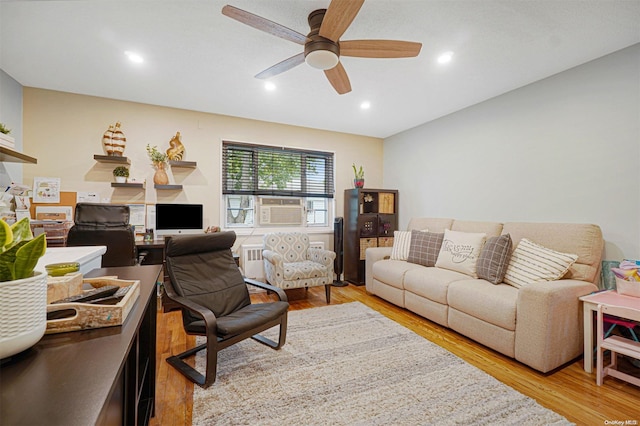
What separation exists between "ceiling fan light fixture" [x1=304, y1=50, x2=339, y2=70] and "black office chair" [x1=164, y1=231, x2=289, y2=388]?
65.3 inches

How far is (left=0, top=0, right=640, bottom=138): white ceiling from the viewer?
1.94 meters

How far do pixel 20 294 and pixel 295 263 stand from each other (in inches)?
132

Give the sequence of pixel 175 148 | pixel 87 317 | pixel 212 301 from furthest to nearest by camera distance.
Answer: pixel 175 148, pixel 212 301, pixel 87 317

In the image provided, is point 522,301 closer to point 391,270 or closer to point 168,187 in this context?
point 391,270

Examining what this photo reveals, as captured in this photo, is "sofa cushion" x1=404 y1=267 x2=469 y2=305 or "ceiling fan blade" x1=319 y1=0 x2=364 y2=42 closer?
"ceiling fan blade" x1=319 y1=0 x2=364 y2=42

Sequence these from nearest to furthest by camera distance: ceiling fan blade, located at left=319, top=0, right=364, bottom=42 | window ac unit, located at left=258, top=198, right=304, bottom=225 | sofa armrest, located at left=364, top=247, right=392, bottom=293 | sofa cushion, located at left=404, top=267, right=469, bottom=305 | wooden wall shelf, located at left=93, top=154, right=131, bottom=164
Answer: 1. ceiling fan blade, located at left=319, top=0, right=364, bottom=42
2. sofa cushion, located at left=404, top=267, right=469, bottom=305
3. wooden wall shelf, located at left=93, top=154, right=131, bottom=164
4. sofa armrest, located at left=364, top=247, right=392, bottom=293
5. window ac unit, located at left=258, top=198, right=304, bottom=225

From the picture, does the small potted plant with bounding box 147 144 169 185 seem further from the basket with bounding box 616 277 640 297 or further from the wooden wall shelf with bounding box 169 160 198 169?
the basket with bounding box 616 277 640 297

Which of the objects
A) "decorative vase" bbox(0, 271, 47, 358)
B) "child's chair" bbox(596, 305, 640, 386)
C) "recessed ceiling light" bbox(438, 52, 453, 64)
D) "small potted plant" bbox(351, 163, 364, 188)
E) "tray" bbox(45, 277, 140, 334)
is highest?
"recessed ceiling light" bbox(438, 52, 453, 64)

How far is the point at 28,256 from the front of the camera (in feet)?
2.22

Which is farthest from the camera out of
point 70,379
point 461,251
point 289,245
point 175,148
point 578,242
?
point 289,245

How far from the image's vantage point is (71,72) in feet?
9.20

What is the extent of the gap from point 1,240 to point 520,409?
2511 millimetres

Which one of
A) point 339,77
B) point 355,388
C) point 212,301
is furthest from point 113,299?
point 339,77

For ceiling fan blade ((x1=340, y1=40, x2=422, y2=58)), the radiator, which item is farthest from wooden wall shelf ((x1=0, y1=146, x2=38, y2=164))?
ceiling fan blade ((x1=340, y1=40, x2=422, y2=58))
